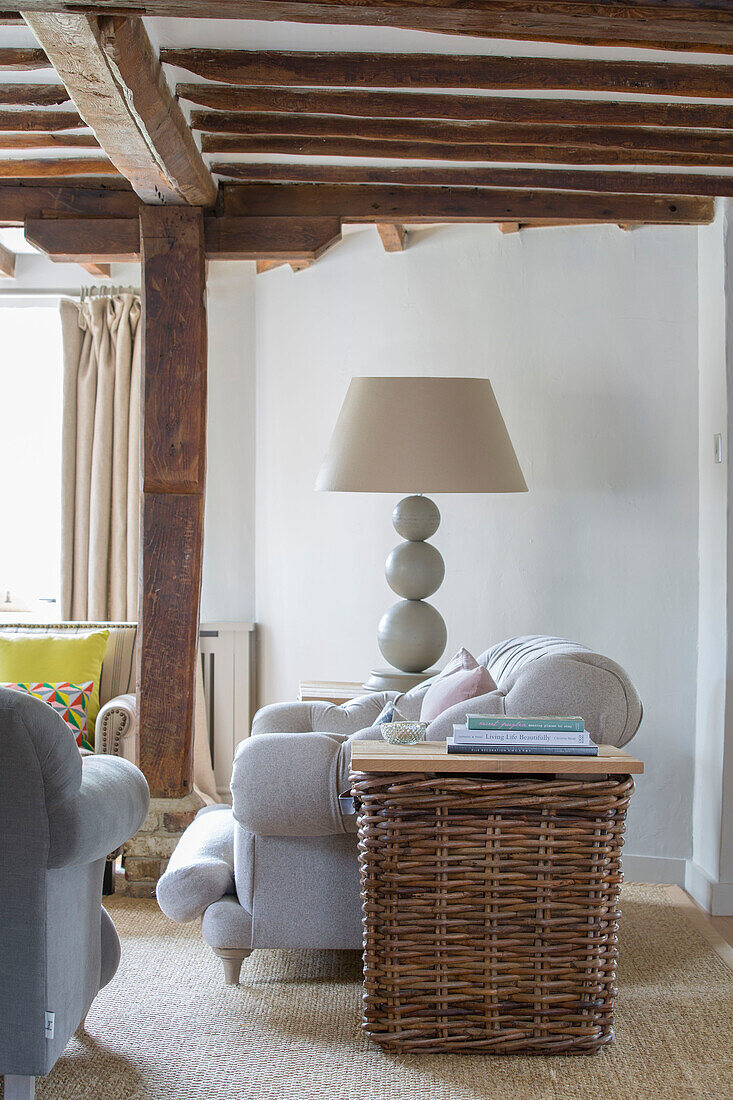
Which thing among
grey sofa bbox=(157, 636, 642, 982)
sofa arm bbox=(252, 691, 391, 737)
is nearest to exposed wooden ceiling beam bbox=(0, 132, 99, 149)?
sofa arm bbox=(252, 691, 391, 737)

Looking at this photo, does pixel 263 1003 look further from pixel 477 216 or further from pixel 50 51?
pixel 477 216

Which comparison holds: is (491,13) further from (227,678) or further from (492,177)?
(227,678)

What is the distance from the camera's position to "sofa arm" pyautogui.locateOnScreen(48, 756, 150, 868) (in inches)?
76.0

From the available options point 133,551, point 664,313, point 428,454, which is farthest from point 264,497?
point 664,313

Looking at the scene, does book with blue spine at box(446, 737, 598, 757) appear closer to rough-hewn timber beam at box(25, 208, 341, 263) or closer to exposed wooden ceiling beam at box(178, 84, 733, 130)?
exposed wooden ceiling beam at box(178, 84, 733, 130)

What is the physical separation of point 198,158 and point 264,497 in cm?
162

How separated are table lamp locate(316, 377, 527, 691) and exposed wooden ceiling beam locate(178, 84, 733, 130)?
2.64ft

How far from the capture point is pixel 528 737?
223cm

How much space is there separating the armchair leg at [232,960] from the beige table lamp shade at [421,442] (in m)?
1.40

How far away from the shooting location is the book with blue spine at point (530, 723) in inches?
88.1

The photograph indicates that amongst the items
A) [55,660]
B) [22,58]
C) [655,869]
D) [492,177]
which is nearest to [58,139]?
[22,58]

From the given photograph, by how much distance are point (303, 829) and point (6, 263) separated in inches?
125

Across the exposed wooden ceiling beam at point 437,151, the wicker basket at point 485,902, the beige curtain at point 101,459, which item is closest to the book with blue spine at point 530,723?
the wicker basket at point 485,902

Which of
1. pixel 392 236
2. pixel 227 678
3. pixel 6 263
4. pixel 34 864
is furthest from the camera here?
pixel 6 263
